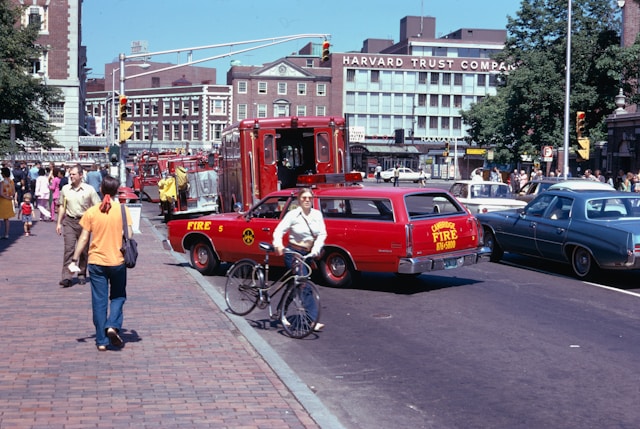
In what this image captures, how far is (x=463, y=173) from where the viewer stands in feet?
349

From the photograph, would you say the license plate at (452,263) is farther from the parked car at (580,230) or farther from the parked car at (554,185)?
the parked car at (554,185)

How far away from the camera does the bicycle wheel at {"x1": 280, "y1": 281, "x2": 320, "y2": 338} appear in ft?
32.4

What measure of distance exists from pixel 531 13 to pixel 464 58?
51.8m

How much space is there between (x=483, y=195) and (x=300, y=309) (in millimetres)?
15917

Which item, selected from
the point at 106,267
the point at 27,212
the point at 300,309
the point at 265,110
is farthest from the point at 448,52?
the point at 106,267

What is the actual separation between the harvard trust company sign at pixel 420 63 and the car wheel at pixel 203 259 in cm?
9274

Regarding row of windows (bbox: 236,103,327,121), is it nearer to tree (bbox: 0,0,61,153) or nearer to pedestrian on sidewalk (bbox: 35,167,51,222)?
tree (bbox: 0,0,61,153)

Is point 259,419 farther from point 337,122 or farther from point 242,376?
point 337,122

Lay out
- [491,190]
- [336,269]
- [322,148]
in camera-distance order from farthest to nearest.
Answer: [491,190] < [322,148] < [336,269]

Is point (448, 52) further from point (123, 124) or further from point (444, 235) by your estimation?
point (444, 235)

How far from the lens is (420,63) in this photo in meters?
109

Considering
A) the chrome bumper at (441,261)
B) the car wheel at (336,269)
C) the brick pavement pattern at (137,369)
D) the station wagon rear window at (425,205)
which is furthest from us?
the car wheel at (336,269)

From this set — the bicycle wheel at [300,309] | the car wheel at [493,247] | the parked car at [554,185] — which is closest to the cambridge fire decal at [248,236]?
the bicycle wheel at [300,309]

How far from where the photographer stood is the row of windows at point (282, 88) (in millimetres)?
105000
